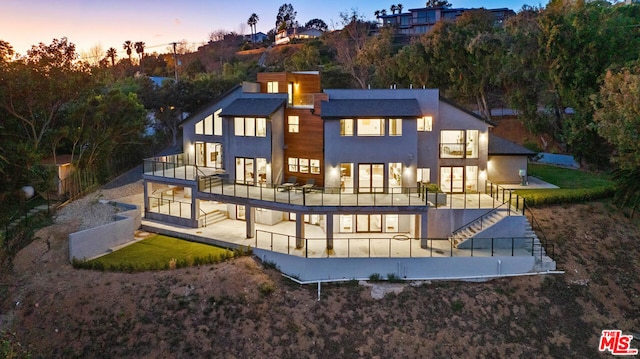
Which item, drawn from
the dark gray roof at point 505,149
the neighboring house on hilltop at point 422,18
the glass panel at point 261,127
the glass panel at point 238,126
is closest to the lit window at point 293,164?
the glass panel at point 261,127

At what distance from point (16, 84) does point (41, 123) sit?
514 cm

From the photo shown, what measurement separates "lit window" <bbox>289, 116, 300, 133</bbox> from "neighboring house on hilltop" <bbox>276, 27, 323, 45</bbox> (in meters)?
63.4

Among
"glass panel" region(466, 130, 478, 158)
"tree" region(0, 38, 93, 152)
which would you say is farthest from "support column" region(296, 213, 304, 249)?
"tree" region(0, 38, 93, 152)

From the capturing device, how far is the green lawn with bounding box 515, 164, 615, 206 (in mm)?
24828

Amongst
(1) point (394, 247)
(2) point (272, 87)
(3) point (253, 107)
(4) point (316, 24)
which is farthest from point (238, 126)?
(4) point (316, 24)

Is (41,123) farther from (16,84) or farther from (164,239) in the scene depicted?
(164,239)

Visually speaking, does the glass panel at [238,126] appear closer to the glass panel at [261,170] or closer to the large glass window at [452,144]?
the glass panel at [261,170]

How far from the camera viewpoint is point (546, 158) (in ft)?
126

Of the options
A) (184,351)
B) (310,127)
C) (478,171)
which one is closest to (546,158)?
(478,171)

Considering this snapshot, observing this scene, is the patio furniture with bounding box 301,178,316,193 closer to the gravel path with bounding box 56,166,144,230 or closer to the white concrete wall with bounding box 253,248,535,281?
the white concrete wall with bounding box 253,248,535,281

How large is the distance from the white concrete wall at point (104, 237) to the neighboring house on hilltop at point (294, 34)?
220 ft

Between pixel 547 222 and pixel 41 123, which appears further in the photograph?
pixel 41 123

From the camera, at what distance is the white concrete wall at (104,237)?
21.6 m

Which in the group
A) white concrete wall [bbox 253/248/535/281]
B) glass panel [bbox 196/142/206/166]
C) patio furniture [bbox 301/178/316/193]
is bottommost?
white concrete wall [bbox 253/248/535/281]
